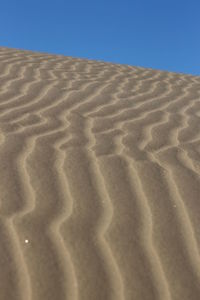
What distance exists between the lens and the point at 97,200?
10.8 ft

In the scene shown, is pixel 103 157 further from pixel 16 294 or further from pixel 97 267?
pixel 16 294

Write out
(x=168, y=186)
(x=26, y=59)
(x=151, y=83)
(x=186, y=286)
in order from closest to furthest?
(x=186, y=286) → (x=168, y=186) → (x=151, y=83) → (x=26, y=59)

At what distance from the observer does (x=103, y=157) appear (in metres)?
3.93

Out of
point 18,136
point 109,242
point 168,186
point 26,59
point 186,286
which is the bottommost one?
point 186,286

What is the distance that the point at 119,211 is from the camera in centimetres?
319

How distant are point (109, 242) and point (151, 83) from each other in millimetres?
5379

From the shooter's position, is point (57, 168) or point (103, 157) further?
point (103, 157)

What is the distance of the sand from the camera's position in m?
2.62

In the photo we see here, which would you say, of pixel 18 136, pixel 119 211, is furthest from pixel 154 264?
pixel 18 136

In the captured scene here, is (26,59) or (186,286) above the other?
(26,59)

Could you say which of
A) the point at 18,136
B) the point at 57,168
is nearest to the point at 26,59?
the point at 18,136

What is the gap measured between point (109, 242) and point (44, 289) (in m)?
0.53

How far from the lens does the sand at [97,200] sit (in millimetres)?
2621

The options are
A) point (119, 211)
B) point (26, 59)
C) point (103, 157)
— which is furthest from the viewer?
point (26, 59)
